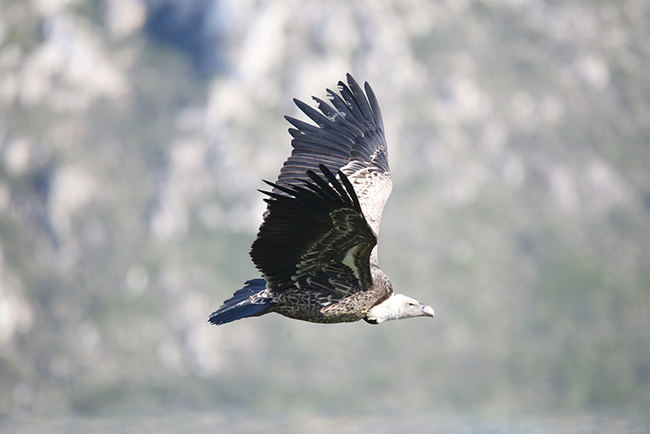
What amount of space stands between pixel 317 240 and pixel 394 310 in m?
3.24

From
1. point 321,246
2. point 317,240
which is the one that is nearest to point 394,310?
point 321,246

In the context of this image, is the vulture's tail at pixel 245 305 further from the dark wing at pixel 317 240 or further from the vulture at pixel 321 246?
the dark wing at pixel 317 240

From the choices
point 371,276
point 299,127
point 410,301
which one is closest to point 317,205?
point 371,276

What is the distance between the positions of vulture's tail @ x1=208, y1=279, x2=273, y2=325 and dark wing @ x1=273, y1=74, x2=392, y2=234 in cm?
331

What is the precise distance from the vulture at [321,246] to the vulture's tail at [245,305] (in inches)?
0.8

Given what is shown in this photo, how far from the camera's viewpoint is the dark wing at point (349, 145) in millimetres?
24578

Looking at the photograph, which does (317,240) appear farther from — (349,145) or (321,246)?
(349,145)

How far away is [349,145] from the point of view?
2577 cm

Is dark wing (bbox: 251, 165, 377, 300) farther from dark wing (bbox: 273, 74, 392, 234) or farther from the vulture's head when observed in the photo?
dark wing (bbox: 273, 74, 392, 234)

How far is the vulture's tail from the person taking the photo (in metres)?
20.7

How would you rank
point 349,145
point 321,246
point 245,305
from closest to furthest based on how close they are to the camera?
1. point 321,246
2. point 245,305
3. point 349,145

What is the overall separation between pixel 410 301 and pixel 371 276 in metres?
1.86

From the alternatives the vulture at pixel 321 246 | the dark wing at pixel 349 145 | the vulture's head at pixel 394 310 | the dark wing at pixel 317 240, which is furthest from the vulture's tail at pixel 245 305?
the dark wing at pixel 349 145

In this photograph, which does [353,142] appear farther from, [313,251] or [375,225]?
[313,251]
